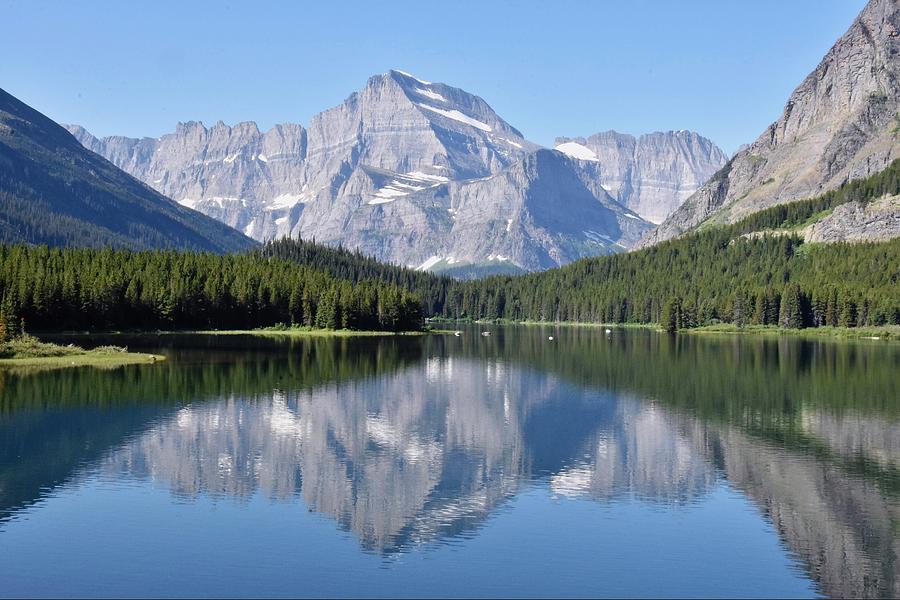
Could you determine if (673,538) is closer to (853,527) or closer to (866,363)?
(853,527)

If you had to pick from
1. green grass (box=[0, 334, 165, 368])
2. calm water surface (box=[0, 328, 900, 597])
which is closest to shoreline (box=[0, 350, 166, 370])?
green grass (box=[0, 334, 165, 368])

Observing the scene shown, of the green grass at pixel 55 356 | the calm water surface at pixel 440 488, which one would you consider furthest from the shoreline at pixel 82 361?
the calm water surface at pixel 440 488

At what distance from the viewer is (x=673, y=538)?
42.2 m

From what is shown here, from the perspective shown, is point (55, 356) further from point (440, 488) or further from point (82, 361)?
point (440, 488)

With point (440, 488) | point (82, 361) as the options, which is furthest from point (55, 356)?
point (440, 488)

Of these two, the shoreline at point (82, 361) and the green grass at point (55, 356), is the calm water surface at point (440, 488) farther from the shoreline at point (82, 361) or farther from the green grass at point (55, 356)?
the green grass at point (55, 356)

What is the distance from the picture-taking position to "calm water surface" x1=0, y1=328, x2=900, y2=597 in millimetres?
36344

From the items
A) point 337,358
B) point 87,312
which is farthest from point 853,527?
point 87,312

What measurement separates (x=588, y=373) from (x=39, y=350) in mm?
75145

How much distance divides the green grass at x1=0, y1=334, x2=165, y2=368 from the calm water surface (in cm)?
1241

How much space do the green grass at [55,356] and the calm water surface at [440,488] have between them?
1241 centimetres

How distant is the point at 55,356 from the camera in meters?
116

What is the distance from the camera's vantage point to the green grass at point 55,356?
109m

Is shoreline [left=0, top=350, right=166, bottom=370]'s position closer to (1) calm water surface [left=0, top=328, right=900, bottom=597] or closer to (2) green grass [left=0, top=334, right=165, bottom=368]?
(2) green grass [left=0, top=334, right=165, bottom=368]
